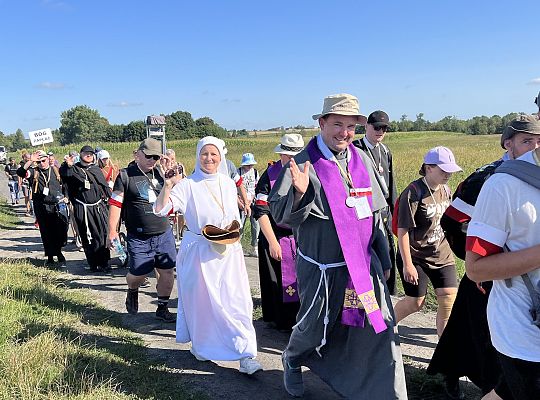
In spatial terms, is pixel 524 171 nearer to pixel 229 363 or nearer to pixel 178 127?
pixel 229 363

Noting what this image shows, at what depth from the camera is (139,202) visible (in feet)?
18.1

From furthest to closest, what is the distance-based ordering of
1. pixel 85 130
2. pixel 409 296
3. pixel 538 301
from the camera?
pixel 85 130, pixel 409 296, pixel 538 301

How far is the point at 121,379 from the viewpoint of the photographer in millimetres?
3924

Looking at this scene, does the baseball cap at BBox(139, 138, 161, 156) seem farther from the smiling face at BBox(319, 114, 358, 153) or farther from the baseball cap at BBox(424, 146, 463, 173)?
the baseball cap at BBox(424, 146, 463, 173)

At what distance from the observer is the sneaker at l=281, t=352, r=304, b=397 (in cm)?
361

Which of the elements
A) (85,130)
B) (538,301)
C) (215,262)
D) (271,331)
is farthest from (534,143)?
(85,130)


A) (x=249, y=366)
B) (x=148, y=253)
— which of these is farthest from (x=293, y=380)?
(x=148, y=253)

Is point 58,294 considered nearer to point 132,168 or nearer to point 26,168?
point 132,168

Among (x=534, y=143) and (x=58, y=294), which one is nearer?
(x=534, y=143)

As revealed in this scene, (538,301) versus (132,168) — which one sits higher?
(132,168)

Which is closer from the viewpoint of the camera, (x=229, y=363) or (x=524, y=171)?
(x=524, y=171)

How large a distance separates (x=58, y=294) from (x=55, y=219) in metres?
2.62

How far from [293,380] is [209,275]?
46.2 inches

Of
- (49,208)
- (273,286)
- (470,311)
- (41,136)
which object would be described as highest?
(41,136)
